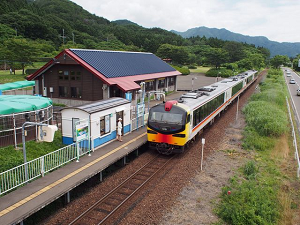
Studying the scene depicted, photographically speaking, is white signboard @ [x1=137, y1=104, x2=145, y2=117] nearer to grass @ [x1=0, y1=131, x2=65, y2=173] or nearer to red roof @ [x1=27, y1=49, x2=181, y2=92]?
red roof @ [x1=27, y1=49, x2=181, y2=92]

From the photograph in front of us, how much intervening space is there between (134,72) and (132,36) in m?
82.7

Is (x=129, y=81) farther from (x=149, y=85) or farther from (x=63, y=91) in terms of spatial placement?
(x=63, y=91)

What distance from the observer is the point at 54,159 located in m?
11.5

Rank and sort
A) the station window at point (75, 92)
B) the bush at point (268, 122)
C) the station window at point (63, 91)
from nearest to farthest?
the bush at point (268, 122)
the station window at point (75, 92)
the station window at point (63, 91)

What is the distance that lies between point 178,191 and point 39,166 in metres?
5.75

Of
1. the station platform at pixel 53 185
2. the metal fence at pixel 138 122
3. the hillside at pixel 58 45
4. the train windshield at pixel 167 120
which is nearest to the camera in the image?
the station platform at pixel 53 185

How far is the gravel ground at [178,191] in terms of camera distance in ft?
30.2

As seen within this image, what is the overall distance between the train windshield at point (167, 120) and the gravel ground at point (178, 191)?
187 cm

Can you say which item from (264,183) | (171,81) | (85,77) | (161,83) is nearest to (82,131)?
(264,183)

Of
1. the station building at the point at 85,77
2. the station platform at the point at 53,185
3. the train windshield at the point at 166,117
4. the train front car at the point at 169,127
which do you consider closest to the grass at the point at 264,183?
the train front car at the point at 169,127

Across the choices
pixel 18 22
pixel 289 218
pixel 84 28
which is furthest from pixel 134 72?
pixel 84 28

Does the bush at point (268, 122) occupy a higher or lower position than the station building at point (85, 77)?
lower

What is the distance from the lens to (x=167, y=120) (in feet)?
46.6

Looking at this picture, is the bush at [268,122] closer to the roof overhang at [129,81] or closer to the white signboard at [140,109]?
the white signboard at [140,109]
